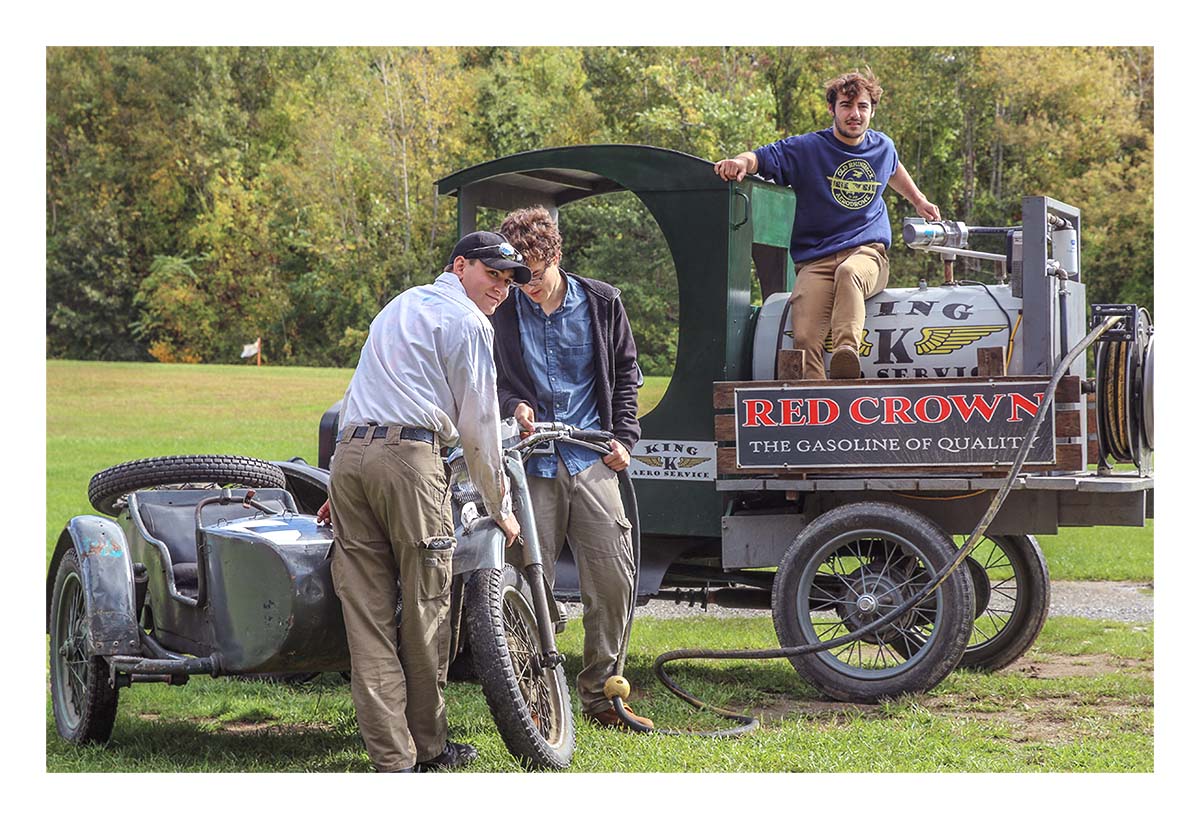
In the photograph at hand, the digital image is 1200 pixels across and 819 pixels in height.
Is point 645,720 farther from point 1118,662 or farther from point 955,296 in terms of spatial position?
point 1118,662

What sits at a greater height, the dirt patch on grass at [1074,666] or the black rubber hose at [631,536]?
the black rubber hose at [631,536]

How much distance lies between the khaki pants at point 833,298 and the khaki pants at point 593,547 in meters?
1.33

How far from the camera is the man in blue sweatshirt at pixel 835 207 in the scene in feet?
21.5

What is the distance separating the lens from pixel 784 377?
6.62m

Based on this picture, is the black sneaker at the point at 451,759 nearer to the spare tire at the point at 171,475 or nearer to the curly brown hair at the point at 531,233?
the spare tire at the point at 171,475

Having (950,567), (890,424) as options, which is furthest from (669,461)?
(950,567)

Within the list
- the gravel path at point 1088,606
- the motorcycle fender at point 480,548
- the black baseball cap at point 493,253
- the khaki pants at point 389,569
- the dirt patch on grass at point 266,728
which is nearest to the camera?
the khaki pants at point 389,569

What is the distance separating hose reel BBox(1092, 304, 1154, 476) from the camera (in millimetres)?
6402

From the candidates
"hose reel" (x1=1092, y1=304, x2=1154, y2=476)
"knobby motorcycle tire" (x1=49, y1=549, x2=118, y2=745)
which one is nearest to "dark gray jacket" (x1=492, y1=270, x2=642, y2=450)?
"knobby motorcycle tire" (x1=49, y1=549, x2=118, y2=745)

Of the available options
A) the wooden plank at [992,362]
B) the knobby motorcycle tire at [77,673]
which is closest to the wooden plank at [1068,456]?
the wooden plank at [992,362]

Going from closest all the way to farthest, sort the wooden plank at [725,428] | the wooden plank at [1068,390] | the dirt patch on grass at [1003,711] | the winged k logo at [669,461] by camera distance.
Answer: the dirt patch on grass at [1003,711], the wooden plank at [1068,390], the wooden plank at [725,428], the winged k logo at [669,461]

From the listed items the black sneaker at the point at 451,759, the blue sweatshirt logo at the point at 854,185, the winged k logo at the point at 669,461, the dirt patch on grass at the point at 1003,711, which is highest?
the blue sweatshirt logo at the point at 854,185

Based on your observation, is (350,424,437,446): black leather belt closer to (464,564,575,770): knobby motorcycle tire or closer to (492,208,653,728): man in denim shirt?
(464,564,575,770): knobby motorcycle tire

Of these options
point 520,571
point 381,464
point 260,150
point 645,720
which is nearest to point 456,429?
point 381,464
